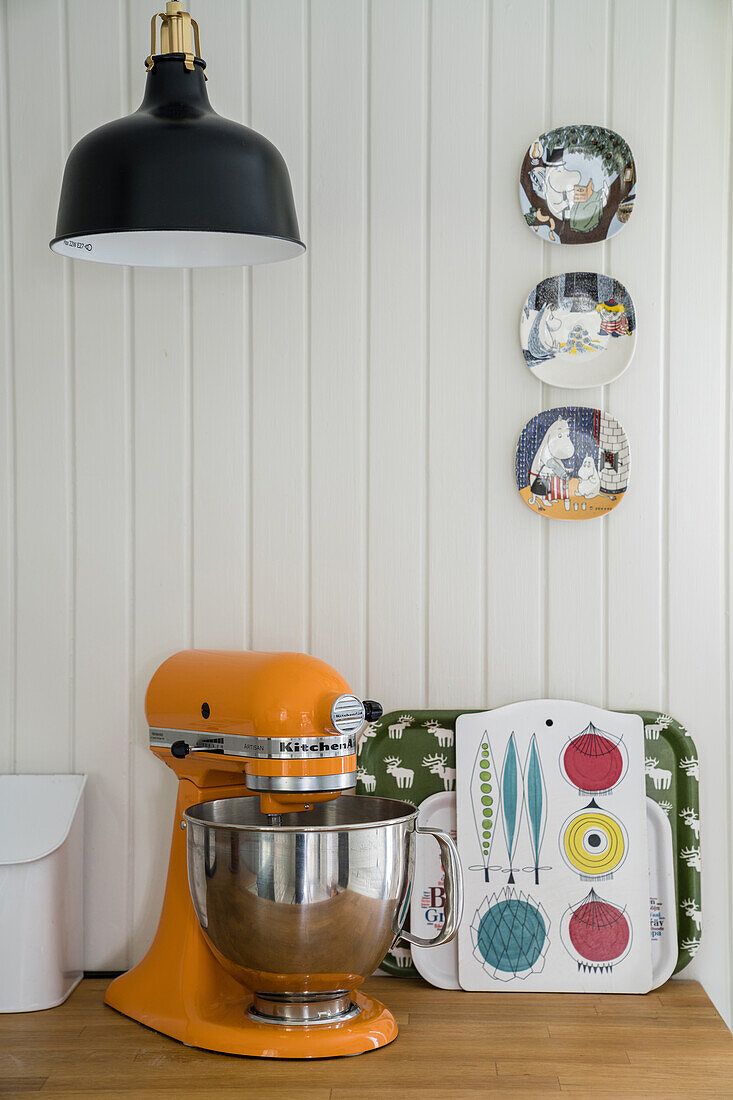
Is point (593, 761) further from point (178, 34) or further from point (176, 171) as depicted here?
point (178, 34)

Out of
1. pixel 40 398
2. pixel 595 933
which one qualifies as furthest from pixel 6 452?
pixel 595 933

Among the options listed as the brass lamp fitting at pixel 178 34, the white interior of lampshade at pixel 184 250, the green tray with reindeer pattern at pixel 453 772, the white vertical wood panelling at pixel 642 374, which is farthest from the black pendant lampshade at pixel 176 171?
the green tray with reindeer pattern at pixel 453 772

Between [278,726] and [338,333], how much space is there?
24.4 inches

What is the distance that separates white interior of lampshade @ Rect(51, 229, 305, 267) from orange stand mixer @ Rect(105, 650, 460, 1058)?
0.50m

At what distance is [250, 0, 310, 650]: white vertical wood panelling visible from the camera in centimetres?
147

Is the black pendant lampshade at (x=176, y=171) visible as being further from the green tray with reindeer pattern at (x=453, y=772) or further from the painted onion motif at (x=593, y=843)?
the painted onion motif at (x=593, y=843)

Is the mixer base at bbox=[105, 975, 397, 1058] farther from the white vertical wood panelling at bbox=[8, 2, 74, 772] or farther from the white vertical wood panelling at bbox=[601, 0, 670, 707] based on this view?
the white vertical wood panelling at bbox=[601, 0, 670, 707]

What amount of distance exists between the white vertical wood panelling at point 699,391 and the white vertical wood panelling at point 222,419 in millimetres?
623

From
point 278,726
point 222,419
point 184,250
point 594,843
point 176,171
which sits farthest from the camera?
point 222,419

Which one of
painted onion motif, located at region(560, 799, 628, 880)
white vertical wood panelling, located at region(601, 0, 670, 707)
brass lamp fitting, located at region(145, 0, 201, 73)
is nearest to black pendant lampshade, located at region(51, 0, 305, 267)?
brass lamp fitting, located at region(145, 0, 201, 73)

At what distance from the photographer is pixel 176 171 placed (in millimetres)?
1016

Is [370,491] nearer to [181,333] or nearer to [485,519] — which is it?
[485,519]

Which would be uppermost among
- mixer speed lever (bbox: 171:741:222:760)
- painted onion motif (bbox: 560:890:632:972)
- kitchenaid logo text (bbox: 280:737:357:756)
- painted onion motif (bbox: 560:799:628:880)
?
kitchenaid logo text (bbox: 280:737:357:756)

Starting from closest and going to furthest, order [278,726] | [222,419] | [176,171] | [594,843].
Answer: [176,171], [278,726], [594,843], [222,419]
